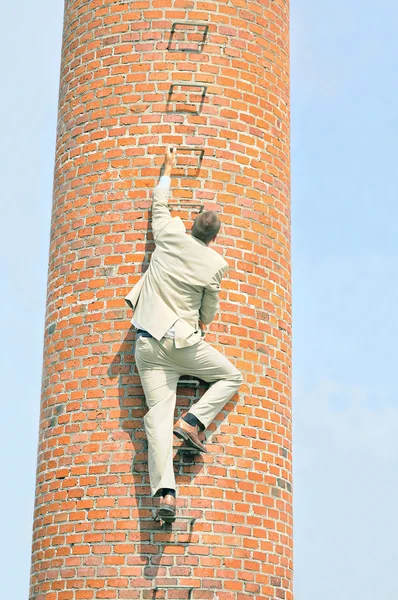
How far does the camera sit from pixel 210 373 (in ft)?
30.7

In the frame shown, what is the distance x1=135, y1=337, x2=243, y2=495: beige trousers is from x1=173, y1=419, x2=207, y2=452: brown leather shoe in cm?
9

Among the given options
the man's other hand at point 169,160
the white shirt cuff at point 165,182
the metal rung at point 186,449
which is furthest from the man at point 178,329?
the man's other hand at point 169,160

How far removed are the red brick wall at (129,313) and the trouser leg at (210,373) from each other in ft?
0.62

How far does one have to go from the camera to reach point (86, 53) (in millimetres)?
10625

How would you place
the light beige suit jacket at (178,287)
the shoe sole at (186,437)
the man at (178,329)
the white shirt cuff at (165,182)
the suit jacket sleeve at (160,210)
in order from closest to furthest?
the shoe sole at (186,437) < the man at (178,329) < the light beige suit jacket at (178,287) < the suit jacket sleeve at (160,210) < the white shirt cuff at (165,182)

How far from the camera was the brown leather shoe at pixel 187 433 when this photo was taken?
29.6 feet

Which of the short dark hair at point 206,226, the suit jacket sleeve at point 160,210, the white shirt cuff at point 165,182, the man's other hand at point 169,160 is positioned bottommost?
the short dark hair at point 206,226

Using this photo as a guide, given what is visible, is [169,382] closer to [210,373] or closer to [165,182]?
[210,373]

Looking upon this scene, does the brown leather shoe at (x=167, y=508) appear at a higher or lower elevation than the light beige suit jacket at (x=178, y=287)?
lower

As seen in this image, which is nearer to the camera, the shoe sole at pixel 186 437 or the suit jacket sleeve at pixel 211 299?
the shoe sole at pixel 186 437

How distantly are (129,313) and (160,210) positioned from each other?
0.89m

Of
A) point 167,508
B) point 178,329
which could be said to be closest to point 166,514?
point 167,508

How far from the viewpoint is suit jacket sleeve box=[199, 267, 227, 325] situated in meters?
9.35

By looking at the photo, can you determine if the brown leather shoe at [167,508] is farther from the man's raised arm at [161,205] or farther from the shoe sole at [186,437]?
the man's raised arm at [161,205]
